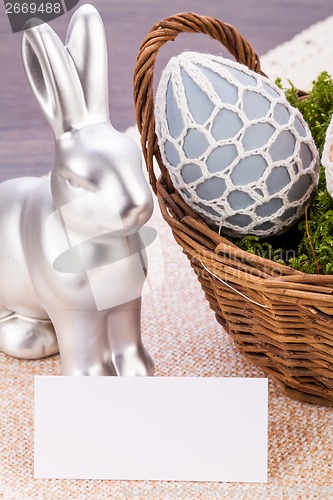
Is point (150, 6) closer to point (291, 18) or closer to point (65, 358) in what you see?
point (291, 18)

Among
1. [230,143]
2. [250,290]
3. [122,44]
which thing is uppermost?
[230,143]

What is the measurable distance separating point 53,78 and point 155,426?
36 cm

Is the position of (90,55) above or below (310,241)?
above

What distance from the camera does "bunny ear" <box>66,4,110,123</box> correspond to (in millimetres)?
807

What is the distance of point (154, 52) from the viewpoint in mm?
866

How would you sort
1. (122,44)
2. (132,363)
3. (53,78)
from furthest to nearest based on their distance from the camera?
(122,44) → (132,363) → (53,78)

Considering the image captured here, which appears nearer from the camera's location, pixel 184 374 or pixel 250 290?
pixel 250 290

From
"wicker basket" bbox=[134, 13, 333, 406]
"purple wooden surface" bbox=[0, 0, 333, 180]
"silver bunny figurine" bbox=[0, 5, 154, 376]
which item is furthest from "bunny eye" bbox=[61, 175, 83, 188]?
"purple wooden surface" bbox=[0, 0, 333, 180]

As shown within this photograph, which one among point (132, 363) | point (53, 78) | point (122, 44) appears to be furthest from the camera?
point (122, 44)

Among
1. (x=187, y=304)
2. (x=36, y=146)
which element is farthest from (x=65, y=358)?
(x=36, y=146)

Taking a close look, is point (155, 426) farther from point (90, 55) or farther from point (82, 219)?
point (90, 55)

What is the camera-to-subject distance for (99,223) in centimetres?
78

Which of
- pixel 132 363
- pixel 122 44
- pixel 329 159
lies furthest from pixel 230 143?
pixel 122 44

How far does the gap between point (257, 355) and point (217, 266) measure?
150 mm
